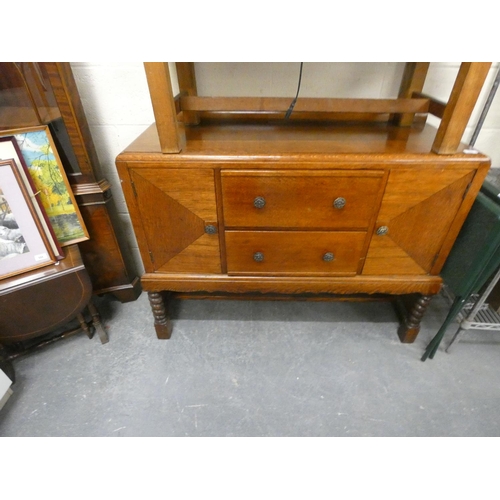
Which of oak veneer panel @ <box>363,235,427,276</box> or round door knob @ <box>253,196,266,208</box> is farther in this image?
oak veneer panel @ <box>363,235,427,276</box>

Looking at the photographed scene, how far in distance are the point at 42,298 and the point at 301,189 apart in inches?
42.3

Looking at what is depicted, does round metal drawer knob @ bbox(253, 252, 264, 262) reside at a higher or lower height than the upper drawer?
lower

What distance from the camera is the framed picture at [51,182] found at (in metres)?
1.14

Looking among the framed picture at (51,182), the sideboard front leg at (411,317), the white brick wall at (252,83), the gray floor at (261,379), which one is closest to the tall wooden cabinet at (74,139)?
the framed picture at (51,182)

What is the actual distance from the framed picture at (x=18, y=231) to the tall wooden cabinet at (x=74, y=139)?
0.65 feet

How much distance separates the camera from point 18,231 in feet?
3.84

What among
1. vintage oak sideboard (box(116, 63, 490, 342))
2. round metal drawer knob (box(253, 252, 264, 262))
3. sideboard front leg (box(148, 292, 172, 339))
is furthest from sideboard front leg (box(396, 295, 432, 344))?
sideboard front leg (box(148, 292, 172, 339))

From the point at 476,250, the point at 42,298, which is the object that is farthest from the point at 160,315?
the point at 476,250

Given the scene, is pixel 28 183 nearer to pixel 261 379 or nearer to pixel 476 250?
pixel 261 379

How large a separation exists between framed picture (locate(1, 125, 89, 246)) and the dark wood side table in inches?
3.1

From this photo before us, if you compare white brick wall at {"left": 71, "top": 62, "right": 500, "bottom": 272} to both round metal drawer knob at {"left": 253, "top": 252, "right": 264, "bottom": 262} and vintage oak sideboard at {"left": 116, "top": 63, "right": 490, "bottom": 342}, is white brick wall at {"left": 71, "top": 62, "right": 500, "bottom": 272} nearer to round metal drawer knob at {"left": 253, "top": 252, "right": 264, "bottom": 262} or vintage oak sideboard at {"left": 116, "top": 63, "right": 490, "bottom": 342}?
vintage oak sideboard at {"left": 116, "top": 63, "right": 490, "bottom": 342}

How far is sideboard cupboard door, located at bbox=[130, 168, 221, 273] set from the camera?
1.01 m
